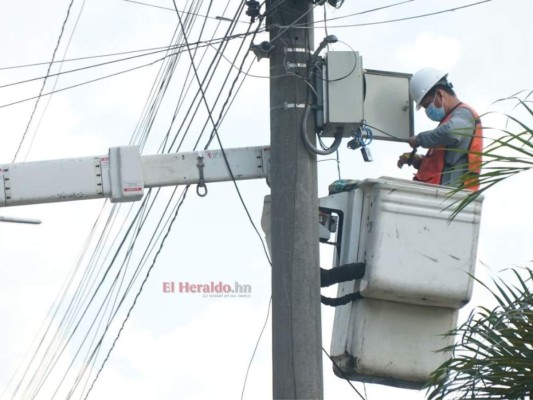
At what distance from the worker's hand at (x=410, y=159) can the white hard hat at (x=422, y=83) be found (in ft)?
1.08

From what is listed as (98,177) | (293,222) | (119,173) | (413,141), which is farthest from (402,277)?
(98,177)

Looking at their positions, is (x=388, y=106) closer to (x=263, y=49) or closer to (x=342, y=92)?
(x=342, y=92)

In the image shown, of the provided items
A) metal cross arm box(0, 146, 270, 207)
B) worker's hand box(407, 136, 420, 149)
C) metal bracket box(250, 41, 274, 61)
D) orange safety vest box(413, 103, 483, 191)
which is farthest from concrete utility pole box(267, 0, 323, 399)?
orange safety vest box(413, 103, 483, 191)

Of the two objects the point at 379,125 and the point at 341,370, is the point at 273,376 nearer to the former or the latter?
the point at 341,370

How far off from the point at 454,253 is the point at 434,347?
592 millimetres

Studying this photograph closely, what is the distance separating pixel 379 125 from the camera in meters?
8.77

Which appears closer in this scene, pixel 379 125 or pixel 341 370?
pixel 341 370

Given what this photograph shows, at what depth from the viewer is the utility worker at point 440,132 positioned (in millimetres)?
8758

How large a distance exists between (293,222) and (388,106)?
1.29 metres

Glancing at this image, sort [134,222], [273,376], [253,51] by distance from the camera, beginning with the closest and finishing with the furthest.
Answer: [273,376] → [253,51] → [134,222]

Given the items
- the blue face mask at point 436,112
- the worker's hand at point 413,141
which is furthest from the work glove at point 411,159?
the blue face mask at point 436,112

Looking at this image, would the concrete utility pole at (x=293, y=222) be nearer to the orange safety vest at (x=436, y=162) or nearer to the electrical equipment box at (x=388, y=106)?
the electrical equipment box at (x=388, y=106)

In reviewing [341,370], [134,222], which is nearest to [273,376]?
[341,370]

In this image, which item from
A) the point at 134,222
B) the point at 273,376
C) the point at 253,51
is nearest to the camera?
the point at 273,376
